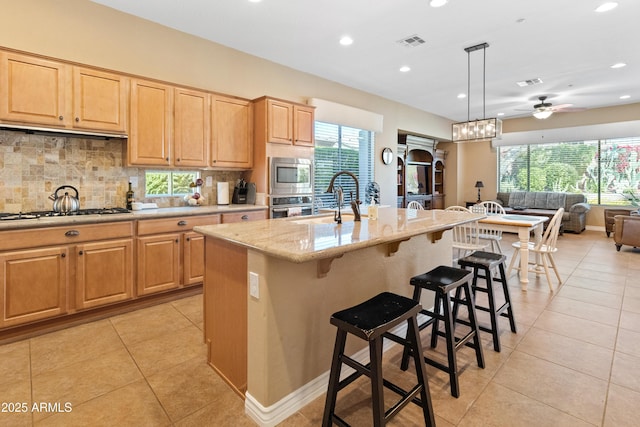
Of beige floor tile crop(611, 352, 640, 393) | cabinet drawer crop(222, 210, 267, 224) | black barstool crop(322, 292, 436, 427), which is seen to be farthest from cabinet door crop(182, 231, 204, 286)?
beige floor tile crop(611, 352, 640, 393)

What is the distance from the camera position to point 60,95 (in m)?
2.88

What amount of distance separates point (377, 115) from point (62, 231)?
5257 millimetres

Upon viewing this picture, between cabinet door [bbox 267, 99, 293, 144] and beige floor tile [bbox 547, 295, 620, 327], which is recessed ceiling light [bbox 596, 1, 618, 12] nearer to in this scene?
beige floor tile [bbox 547, 295, 620, 327]

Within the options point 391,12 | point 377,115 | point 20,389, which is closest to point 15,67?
point 20,389

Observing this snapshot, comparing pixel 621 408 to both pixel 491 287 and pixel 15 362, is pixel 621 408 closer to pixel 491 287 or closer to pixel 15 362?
pixel 491 287

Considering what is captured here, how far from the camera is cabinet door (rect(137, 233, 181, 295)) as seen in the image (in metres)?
3.19

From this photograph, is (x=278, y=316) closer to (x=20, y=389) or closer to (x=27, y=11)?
(x=20, y=389)

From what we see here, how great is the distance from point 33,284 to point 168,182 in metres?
1.73

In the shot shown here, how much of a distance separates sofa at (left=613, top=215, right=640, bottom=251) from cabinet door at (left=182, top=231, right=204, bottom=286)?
7.10 meters

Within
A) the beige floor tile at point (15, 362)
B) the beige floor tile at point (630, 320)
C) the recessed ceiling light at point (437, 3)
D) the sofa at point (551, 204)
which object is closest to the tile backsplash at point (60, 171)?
the beige floor tile at point (15, 362)

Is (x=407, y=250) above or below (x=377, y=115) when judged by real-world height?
below

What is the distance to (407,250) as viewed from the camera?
2697mm

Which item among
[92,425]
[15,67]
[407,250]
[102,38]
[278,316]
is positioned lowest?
[92,425]

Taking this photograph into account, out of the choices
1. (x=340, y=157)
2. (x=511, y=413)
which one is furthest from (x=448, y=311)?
(x=340, y=157)
